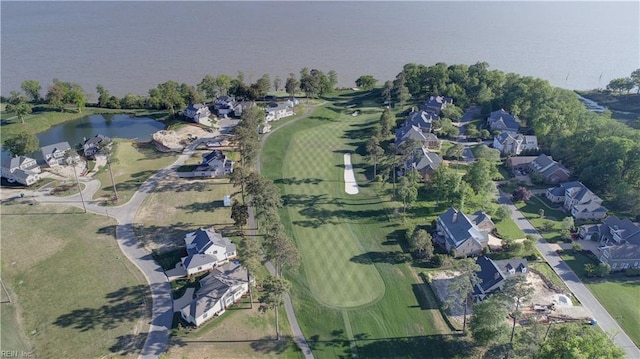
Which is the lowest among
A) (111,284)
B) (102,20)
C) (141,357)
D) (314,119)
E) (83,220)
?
(141,357)

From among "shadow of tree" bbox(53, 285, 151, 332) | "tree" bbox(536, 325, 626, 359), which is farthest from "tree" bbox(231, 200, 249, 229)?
"tree" bbox(536, 325, 626, 359)

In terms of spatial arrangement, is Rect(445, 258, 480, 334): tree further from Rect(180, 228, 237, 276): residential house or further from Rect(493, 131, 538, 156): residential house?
Rect(493, 131, 538, 156): residential house

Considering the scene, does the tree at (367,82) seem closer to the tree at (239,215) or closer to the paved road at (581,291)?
the paved road at (581,291)

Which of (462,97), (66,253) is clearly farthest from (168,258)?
(462,97)

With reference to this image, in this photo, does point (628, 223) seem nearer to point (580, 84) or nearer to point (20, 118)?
point (580, 84)

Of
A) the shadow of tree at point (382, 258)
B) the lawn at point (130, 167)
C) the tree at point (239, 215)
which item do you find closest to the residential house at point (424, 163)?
the shadow of tree at point (382, 258)

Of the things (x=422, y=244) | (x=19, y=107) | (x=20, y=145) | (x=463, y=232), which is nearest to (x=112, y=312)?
(x=422, y=244)

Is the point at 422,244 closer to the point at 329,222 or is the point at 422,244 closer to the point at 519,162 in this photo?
the point at 329,222
